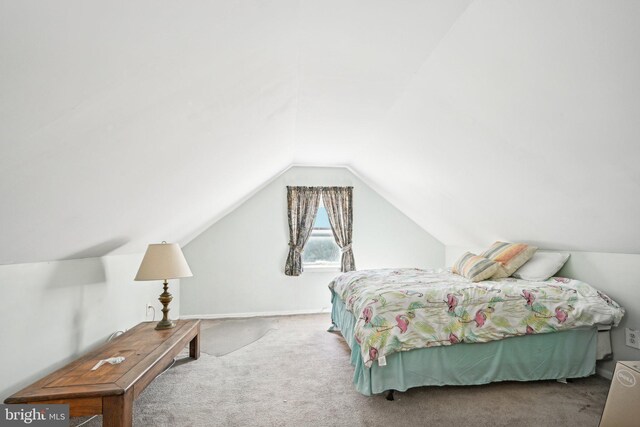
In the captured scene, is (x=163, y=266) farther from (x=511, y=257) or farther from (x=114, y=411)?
(x=511, y=257)

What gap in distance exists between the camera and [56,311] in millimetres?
2184

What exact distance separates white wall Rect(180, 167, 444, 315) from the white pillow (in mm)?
2141

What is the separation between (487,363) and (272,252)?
324 centimetres

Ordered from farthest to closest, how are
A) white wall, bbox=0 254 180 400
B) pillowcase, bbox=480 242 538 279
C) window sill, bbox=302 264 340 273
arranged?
1. window sill, bbox=302 264 340 273
2. pillowcase, bbox=480 242 538 279
3. white wall, bbox=0 254 180 400

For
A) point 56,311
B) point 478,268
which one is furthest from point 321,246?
point 56,311

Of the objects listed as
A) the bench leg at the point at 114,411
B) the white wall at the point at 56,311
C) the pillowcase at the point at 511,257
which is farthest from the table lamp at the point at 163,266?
the pillowcase at the point at 511,257

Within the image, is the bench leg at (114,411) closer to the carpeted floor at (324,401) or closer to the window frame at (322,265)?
the carpeted floor at (324,401)

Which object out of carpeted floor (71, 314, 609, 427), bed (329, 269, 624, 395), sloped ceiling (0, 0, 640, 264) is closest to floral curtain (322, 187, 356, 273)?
sloped ceiling (0, 0, 640, 264)

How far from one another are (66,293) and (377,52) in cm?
250

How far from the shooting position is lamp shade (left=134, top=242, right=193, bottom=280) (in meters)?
2.82

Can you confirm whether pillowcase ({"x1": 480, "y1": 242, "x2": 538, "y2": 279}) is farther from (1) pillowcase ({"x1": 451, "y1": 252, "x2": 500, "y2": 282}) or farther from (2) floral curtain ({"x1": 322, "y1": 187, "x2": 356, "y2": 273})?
(2) floral curtain ({"x1": 322, "y1": 187, "x2": 356, "y2": 273})

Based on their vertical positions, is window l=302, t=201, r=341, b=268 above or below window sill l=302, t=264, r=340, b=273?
above

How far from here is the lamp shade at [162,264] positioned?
2.82 metres

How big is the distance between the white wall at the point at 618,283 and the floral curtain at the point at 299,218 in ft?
10.8
